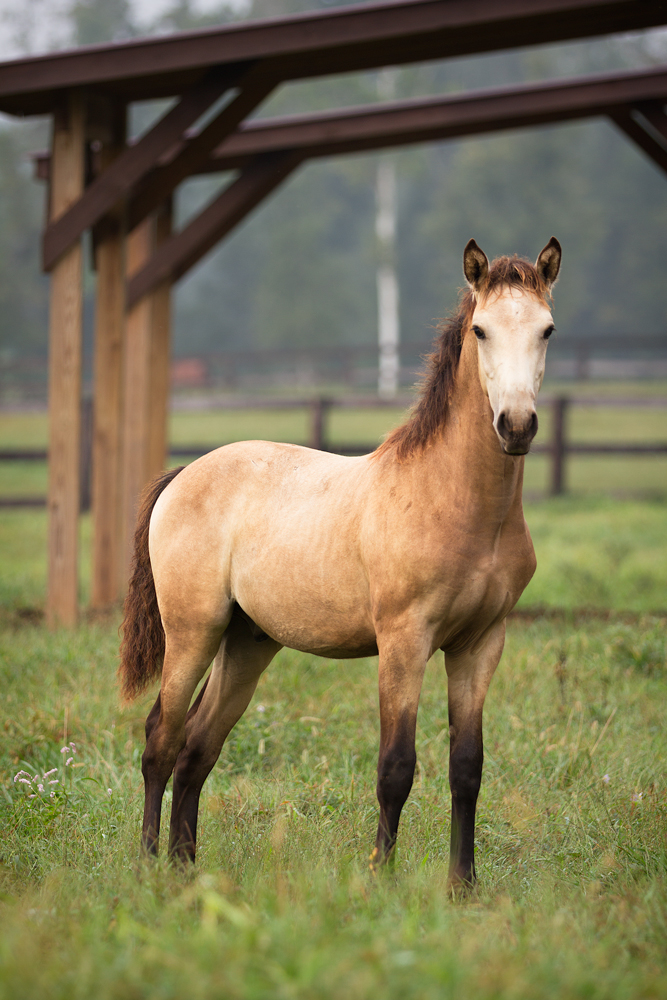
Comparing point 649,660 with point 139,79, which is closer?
point 649,660

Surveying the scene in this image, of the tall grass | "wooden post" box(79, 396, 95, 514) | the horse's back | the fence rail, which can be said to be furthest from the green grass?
"wooden post" box(79, 396, 95, 514)

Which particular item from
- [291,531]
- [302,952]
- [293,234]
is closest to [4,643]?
[291,531]

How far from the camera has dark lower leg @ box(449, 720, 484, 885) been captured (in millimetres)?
2842

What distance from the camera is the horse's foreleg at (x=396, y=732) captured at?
2.68 meters

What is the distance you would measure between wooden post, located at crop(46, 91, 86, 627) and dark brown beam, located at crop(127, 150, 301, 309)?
100 centimetres

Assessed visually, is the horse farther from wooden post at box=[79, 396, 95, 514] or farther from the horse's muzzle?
wooden post at box=[79, 396, 95, 514]

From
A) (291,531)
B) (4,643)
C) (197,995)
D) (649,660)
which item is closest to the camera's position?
(197,995)

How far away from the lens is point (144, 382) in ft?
22.4

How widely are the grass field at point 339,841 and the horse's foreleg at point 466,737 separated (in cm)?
11

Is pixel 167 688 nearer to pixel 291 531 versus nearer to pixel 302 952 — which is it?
pixel 291 531

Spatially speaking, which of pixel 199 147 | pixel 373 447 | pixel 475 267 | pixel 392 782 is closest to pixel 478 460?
pixel 475 267

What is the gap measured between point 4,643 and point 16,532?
18.8 ft

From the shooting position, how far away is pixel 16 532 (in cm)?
1064

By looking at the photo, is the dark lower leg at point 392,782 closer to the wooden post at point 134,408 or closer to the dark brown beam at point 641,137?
the wooden post at point 134,408
